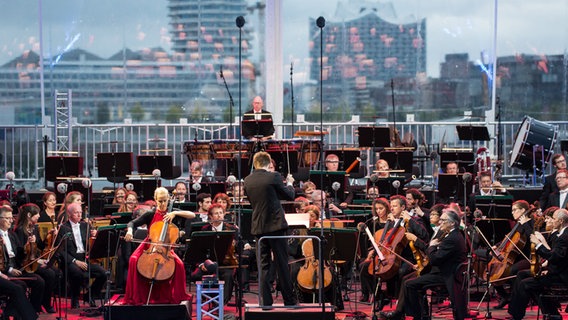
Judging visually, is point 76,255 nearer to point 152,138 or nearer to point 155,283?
point 155,283

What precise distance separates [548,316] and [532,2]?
11478 millimetres

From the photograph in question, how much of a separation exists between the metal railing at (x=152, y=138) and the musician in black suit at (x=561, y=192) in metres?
4.31

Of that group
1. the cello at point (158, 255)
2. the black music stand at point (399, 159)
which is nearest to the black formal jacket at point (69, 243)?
the cello at point (158, 255)

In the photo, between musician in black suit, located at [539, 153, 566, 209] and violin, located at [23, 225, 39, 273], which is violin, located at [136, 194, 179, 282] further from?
musician in black suit, located at [539, 153, 566, 209]

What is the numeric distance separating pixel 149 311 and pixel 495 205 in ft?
15.8

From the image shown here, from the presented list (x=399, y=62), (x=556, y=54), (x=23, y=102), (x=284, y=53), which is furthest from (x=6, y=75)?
(x=556, y=54)

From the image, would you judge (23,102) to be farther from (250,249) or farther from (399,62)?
(250,249)

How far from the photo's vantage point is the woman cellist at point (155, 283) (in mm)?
12141

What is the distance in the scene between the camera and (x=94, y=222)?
1402 cm

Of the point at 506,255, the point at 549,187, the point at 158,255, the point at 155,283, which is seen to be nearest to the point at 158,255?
the point at 158,255

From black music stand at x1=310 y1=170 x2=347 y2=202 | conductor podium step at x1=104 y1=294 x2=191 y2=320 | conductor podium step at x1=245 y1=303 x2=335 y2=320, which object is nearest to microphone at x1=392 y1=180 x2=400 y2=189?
black music stand at x1=310 y1=170 x2=347 y2=202

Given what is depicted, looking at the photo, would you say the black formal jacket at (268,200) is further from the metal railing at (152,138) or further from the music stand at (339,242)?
the metal railing at (152,138)

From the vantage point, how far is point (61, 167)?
16.9 meters

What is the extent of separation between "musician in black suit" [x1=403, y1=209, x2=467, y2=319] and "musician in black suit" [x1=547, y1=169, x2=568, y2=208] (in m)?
3.21
